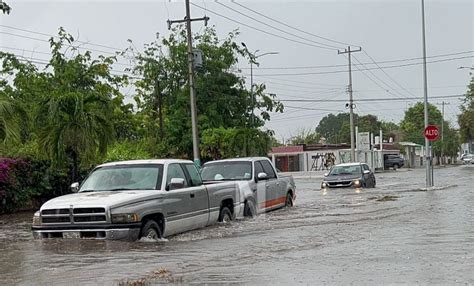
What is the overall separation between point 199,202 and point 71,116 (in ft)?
20.8

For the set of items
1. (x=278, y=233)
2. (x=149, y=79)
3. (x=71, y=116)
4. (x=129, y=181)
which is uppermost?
(x=149, y=79)

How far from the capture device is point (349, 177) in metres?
30.7

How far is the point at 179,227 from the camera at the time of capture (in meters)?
12.6

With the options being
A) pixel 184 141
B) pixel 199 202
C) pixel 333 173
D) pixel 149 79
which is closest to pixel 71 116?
pixel 199 202

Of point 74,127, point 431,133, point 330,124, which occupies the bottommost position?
point 74,127

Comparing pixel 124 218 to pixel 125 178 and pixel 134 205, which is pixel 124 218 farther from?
pixel 125 178

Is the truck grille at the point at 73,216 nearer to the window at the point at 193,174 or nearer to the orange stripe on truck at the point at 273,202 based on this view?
the window at the point at 193,174

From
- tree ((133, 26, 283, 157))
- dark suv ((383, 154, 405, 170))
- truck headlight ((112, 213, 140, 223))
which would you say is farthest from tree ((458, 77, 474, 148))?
truck headlight ((112, 213, 140, 223))

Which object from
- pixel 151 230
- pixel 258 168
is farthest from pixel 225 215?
pixel 151 230

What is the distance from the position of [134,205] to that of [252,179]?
20.5 feet

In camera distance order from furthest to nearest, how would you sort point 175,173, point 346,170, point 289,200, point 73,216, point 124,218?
point 346,170 < point 289,200 < point 175,173 < point 73,216 < point 124,218

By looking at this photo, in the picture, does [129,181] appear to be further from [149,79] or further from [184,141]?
[149,79]

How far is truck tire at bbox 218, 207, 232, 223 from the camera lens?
14773mm

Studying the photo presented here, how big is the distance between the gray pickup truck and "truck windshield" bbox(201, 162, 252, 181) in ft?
8.61
